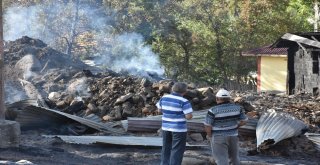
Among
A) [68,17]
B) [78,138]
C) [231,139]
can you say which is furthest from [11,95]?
[68,17]

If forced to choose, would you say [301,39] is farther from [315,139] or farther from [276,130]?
[276,130]

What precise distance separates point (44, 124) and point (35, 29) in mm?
22854

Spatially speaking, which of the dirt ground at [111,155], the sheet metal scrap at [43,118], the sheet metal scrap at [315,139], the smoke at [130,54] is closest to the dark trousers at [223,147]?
the dirt ground at [111,155]

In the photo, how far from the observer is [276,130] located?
383 inches

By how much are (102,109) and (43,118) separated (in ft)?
Result: 5.79

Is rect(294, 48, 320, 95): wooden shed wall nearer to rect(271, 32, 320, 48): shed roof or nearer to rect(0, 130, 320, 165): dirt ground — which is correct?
rect(271, 32, 320, 48): shed roof

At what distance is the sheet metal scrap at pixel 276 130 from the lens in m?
9.59

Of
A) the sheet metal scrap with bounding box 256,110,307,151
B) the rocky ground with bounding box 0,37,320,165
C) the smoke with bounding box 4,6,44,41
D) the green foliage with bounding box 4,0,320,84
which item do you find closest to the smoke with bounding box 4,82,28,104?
the rocky ground with bounding box 0,37,320,165

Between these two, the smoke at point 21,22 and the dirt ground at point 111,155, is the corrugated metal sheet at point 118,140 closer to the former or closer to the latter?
the dirt ground at point 111,155

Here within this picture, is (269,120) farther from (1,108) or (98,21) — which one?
(98,21)

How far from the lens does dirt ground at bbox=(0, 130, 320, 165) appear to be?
339 inches

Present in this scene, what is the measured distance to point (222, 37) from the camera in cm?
3297

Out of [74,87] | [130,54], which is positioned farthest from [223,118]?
[130,54]

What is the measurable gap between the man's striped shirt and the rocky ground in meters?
1.87
